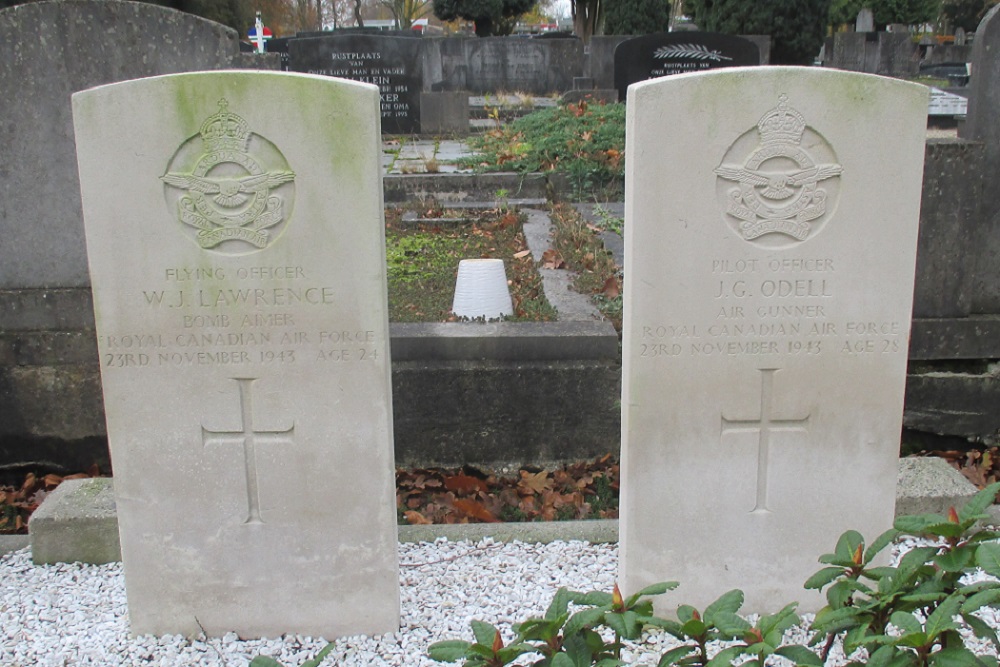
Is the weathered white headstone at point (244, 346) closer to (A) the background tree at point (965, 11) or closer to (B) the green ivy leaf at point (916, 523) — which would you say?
(B) the green ivy leaf at point (916, 523)

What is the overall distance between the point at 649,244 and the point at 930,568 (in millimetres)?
1160

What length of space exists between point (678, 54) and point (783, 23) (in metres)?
6.97

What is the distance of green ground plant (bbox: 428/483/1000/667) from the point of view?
182 centimetres

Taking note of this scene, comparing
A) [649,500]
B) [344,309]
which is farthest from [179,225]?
[649,500]

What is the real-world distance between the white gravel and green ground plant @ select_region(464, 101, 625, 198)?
4988 millimetres

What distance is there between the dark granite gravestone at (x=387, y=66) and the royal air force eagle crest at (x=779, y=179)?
1061 centimetres

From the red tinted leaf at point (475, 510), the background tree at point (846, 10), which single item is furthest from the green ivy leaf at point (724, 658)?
the background tree at point (846, 10)

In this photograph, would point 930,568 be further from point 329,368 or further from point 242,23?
point 242,23

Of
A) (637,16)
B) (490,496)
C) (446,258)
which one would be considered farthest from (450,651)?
(637,16)

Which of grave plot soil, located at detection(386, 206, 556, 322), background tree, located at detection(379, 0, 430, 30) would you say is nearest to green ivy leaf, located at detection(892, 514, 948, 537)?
grave plot soil, located at detection(386, 206, 556, 322)

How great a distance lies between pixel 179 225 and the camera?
103 inches

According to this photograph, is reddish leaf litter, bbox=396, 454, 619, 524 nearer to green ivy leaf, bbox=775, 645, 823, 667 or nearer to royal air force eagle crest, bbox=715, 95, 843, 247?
royal air force eagle crest, bbox=715, 95, 843, 247

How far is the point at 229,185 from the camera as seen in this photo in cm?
259

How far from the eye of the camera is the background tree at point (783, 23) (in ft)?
60.4
